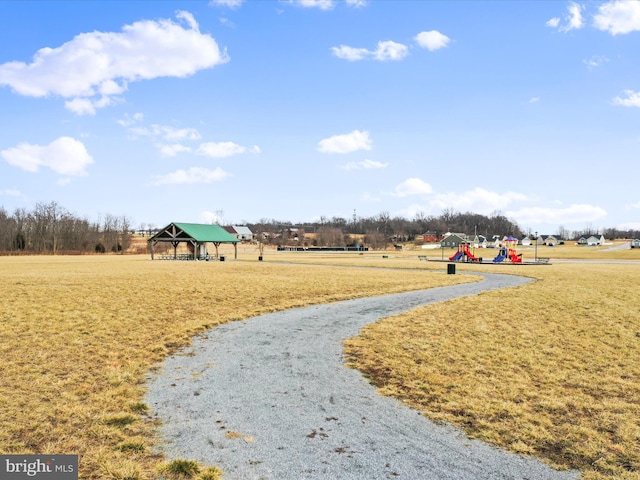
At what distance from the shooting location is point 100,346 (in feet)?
36.0

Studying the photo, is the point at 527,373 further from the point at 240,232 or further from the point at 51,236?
the point at 240,232

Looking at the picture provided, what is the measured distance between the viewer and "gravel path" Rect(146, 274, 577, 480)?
5.12m

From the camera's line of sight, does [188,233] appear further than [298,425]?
Yes

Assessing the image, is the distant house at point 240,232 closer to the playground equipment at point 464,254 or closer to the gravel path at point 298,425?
the playground equipment at point 464,254

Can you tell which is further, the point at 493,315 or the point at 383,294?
the point at 383,294

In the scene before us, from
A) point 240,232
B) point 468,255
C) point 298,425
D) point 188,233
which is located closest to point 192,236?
point 188,233

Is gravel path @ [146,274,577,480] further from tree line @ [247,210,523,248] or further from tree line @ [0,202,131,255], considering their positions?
tree line @ [247,210,523,248]

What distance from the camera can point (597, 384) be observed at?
8883mm

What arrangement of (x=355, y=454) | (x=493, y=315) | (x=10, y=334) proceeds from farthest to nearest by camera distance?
1. (x=493, y=315)
2. (x=10, y=334)
3. (x=355, y=454)

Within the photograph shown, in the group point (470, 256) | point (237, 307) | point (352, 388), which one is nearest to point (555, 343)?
point (352, 388)

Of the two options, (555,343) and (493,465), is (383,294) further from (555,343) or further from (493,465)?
(493,465)

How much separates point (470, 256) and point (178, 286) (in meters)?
41.1
